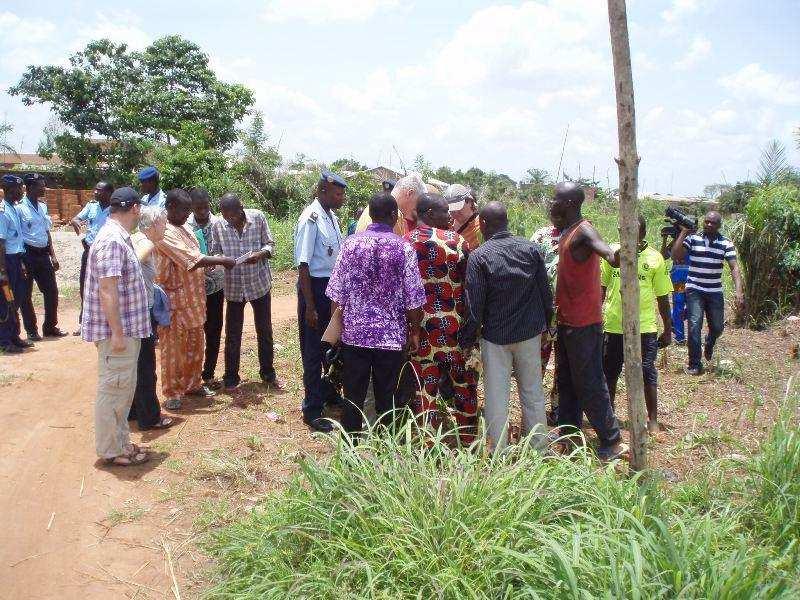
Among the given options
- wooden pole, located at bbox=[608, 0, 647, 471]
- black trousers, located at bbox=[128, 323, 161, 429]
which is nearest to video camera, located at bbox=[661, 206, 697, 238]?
wooden pole, located at bbox=[608, 0, 647, 471]

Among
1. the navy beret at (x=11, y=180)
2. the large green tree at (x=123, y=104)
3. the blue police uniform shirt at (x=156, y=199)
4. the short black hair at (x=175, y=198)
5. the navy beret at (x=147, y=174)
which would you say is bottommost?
the short black hair at (x=175, y=198)

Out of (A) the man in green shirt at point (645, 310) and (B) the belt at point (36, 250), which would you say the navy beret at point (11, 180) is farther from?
(A) the man in green shirt at point (645, 310)

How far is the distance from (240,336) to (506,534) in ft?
12.2

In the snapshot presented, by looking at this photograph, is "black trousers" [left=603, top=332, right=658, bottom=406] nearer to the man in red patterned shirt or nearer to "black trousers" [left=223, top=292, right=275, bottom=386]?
the man in red patterned shirt

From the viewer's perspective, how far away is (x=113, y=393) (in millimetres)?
3969

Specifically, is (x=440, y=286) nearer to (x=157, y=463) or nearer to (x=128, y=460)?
(x=157, y=463)

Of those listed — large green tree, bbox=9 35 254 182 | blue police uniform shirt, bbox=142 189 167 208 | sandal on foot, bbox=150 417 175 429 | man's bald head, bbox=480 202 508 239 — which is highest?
large green tree, bbox=9 35 254 182

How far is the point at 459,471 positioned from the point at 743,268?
7.64 meters

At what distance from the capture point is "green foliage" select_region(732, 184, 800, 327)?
8.39 meters

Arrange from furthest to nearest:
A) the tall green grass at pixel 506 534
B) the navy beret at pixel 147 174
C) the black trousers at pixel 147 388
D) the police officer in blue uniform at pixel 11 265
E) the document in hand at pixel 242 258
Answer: the police officer in blue uniform at pixel 11 265, the navy beret at pixel 147 174, the document in hand at pixel 242 258, the black trousers at pixel 147 388, the tall green grass at pixel 506 534

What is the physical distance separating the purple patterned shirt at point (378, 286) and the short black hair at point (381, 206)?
6 centimetres

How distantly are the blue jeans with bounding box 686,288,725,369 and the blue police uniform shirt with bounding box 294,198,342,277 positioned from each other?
387 cm

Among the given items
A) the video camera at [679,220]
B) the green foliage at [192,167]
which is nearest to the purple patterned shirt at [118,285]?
the video camera at [679,220]

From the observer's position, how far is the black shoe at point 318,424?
15.7 ft
